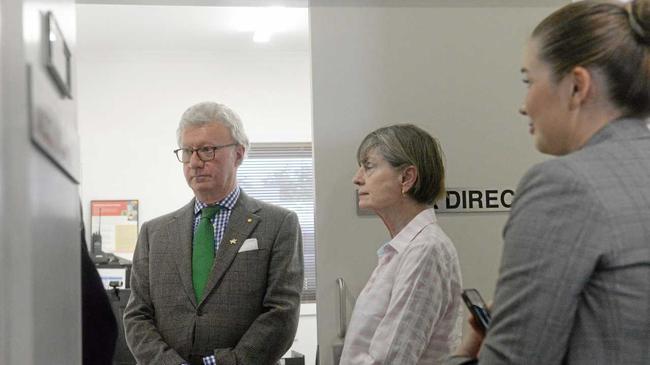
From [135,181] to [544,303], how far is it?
6085 millimetres

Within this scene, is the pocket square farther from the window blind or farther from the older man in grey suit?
the window blind

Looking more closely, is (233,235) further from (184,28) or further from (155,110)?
(155,110)

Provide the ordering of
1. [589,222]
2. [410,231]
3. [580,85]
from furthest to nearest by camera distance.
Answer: [410,231]
[580,85]
[589,222]

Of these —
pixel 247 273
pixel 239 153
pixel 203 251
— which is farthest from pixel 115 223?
pixel 247 273

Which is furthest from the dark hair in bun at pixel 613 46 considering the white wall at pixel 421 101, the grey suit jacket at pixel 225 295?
the white wall at pixel 421 101

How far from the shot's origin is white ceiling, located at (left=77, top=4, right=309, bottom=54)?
5.91 metres

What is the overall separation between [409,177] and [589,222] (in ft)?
4.12

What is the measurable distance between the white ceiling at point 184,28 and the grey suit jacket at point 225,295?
10.7ft

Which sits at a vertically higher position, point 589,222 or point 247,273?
point 589,222

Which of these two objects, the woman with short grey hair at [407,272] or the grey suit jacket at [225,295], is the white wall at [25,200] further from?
the grey suit jacket at [225,295]

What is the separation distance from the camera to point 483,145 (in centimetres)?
318

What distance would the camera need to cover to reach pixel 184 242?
110 inches

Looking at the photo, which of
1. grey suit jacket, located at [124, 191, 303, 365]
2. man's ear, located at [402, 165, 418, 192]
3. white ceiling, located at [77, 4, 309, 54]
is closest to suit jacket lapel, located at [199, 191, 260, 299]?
grey suit jacket, located at [124, 191, 303, 365]

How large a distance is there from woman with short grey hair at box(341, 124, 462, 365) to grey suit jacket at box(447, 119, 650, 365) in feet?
2.94
